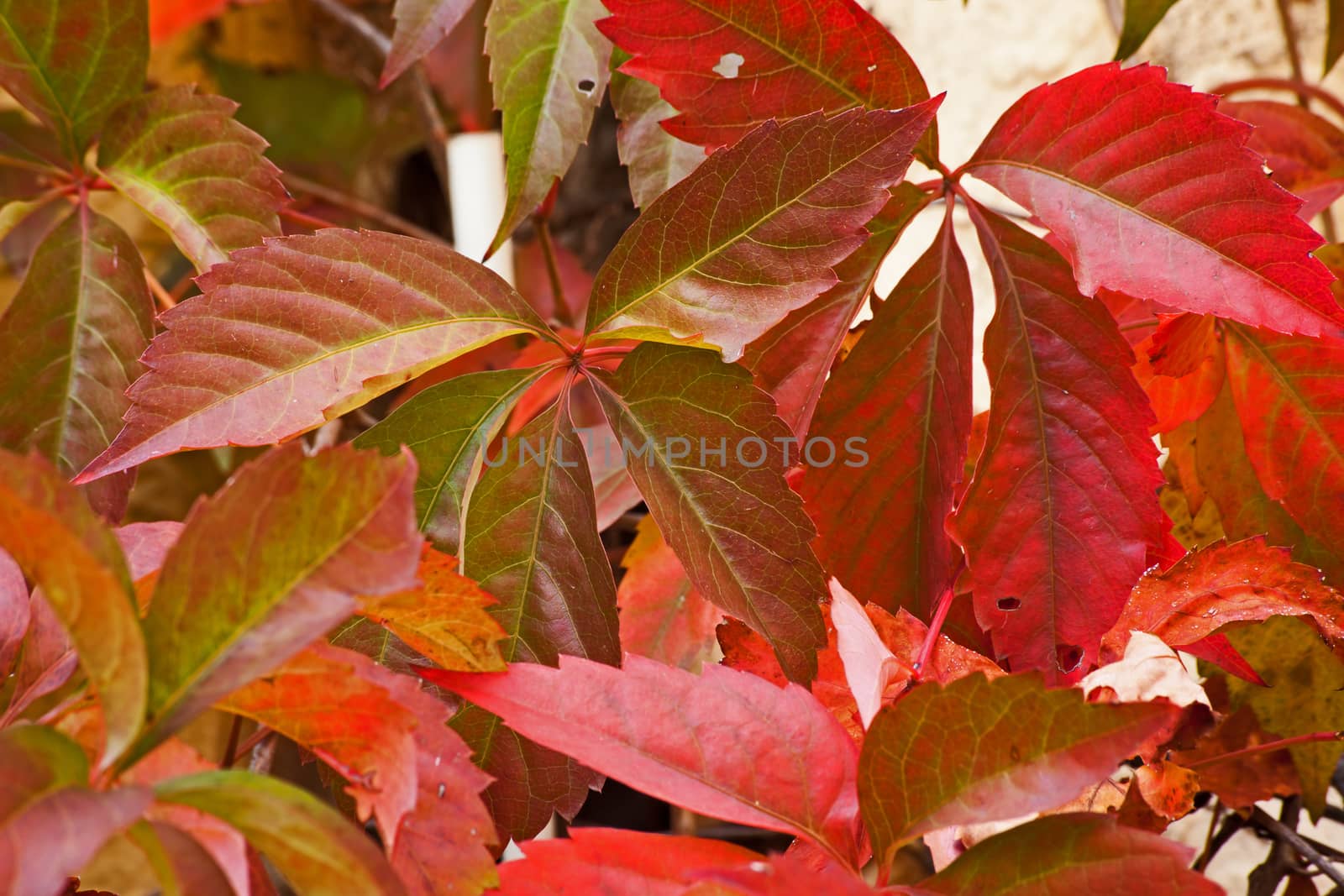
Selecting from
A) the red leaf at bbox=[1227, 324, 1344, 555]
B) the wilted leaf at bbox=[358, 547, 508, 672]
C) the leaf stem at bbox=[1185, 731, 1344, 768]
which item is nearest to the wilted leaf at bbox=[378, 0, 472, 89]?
the wilted leaf at bbox=[358, 547, 508, 672]

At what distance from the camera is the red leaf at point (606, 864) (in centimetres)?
35

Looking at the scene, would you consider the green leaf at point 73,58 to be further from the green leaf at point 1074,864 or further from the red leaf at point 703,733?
the green leaf at point 1074,864

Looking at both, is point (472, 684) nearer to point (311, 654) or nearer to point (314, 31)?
point (311, 654)

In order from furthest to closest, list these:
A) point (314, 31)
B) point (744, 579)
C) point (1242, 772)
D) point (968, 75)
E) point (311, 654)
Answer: point (314, 31)
point (968, 75)
point (1242, 772)
point (744, 579)
point (311, 654)

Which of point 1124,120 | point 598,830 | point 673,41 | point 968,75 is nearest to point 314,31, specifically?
A: point 968,75

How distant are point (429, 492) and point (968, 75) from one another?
0.83m

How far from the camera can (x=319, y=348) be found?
43 cm

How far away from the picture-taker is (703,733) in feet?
1.16

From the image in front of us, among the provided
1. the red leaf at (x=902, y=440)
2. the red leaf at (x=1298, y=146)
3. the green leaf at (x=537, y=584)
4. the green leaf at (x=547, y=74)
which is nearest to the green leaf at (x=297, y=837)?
the green leaf at (x=537, y=584)

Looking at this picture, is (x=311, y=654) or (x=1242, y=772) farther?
(x=1242, y=772)

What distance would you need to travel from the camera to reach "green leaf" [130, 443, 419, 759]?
0.90 feet

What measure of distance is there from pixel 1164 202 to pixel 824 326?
157 mm

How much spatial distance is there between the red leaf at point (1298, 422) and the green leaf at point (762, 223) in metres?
0.24

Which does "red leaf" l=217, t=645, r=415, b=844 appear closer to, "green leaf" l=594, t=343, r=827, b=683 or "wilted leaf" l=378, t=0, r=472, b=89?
"green leaf" l=594, t=343, r=827, b=683
